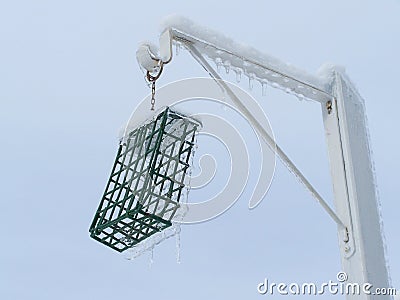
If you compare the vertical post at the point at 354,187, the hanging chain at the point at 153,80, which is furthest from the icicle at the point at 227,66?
the vertical post at the point at 354,187

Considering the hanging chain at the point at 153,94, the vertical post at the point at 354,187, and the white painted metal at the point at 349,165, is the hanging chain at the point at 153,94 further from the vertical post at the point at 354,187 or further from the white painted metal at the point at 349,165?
the vertical post at the point at 354,187

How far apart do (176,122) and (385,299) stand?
3.65 ft

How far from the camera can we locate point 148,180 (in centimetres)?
299

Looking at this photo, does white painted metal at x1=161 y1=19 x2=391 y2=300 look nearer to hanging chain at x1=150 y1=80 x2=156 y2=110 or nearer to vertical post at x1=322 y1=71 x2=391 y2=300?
vertical post at x1=322 y1=71 x2=391 y2=300

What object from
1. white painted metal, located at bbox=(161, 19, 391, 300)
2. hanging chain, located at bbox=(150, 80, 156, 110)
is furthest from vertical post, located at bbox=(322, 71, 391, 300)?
hanging chain, located at bbox=(150, 80, 156, 110)

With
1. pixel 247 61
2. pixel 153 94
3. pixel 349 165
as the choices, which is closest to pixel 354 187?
pixel 349 165

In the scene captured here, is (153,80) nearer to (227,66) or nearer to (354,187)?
(227,66)

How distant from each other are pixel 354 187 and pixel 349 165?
9 cm

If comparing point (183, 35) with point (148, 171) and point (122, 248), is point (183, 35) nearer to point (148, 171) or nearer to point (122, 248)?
point (148, 171)

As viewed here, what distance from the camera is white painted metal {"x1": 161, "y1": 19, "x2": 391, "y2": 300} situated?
282 cm

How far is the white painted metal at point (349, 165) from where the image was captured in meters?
2.82

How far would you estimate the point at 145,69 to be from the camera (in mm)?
2975

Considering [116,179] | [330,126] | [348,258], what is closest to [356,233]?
[348,258]

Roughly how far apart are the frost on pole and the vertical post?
630 millimetres
